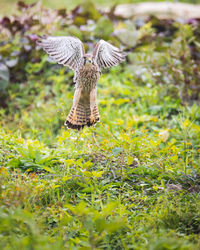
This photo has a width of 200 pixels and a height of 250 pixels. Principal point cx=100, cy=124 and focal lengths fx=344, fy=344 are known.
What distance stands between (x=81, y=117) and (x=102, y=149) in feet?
1.71

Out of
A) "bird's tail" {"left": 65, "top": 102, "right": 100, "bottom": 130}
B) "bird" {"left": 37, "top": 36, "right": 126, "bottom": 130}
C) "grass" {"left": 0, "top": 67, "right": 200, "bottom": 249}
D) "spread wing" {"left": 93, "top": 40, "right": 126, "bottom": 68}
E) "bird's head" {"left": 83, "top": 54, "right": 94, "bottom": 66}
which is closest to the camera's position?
"grass" {"left": 0, "top": 67, "right": 200, "bottom": 249}

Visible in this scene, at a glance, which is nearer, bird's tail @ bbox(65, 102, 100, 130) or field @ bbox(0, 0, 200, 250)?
field @ bbox(0, 0, 200, 250)

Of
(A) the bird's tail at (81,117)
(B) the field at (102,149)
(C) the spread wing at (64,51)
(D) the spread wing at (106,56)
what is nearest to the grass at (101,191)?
(B) the field at (102,149)

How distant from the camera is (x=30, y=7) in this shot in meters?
6.85

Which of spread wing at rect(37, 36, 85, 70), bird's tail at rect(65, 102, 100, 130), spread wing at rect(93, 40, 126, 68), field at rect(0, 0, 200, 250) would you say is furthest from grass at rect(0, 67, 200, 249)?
spread wing at rect(93, 40, 126, 68)

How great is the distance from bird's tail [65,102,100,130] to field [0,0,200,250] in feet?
0.71

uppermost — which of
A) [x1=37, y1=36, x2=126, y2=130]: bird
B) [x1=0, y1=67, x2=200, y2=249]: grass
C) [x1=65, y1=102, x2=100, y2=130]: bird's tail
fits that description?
[x1=37, y1=36, x2=126, y2=130]: bird

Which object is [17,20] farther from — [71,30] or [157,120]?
[157,120]

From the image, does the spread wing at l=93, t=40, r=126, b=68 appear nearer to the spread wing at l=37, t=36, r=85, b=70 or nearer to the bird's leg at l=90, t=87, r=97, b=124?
the spread wing at l=37, t=36, r=85, b=70

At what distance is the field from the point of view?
2.73m

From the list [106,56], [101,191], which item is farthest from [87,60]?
[101,191]

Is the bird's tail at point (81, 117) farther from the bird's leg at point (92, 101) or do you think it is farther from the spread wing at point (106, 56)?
the spread wing at point (106, 56)

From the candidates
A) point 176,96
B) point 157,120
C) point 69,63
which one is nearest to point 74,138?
point 69,63

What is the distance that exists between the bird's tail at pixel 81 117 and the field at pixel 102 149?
0.22 meters
